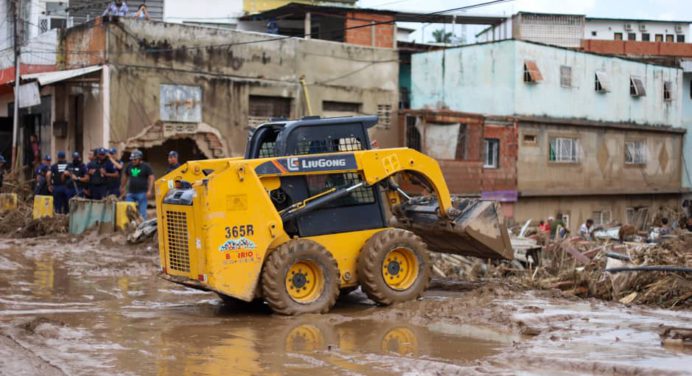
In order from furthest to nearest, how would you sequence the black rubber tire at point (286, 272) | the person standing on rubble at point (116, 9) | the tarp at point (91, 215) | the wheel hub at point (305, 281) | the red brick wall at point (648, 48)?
the red brick wall at point (648, 48) < the person standing on rubble at point (116, 9) < the tarp at point (91, 215) < the wheel hub at point (305, 281) < the black rubber tire at point (286, 272)

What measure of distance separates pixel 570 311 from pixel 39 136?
72.3 feet

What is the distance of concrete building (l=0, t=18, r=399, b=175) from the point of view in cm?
2492

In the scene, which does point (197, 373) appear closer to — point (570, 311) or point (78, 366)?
point (78, 366)

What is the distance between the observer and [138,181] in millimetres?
17859

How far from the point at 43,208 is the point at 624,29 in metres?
43.8

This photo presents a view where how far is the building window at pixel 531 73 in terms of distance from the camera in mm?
32125

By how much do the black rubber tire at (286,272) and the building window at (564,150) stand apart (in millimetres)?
25153

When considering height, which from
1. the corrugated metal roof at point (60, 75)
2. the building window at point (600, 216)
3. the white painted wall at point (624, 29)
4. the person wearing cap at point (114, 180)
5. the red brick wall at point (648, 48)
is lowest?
the building window at point (600, 216)

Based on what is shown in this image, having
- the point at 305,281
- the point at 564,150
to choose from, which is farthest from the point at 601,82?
the point at 305,281

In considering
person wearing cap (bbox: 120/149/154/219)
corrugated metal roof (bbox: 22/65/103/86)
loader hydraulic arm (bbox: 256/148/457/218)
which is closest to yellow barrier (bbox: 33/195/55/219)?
person wearing cap (bbox: 120/149/154/219)

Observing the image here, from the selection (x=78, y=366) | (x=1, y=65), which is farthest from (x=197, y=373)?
(x=1, y=65)

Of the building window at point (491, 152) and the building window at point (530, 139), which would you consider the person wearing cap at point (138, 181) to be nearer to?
the building window at point (491, 152)

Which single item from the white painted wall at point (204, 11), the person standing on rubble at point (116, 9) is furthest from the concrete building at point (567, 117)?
the person standing on rubble at point (116, 9)

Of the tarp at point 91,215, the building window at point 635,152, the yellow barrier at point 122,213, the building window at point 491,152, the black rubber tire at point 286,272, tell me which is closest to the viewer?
the black rubber tire at point 286,272
